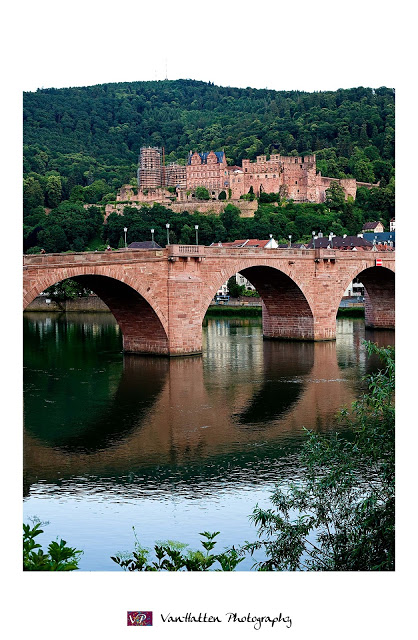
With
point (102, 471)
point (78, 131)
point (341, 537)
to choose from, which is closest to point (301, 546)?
point (341, 537)

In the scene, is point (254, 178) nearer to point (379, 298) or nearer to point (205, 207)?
point (205, 207)

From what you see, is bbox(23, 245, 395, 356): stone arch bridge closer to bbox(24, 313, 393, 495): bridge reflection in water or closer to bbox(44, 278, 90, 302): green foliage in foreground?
bbox(24, 313, 393, 495): bridge reflection in water

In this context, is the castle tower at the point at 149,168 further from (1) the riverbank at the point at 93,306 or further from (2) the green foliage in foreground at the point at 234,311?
(2) the green foliage in foreground at the point at 234,311

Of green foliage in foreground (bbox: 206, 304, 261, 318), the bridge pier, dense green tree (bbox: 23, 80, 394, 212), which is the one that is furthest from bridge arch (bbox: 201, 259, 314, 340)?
dense green tree (bbox: 23, 80, 394, 212)

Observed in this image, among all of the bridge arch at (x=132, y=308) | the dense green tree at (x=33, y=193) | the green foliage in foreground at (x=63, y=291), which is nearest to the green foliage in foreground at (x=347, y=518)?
the bridge arch at (x=132, y=308)

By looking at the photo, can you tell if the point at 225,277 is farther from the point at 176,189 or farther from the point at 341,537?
the point at 176,189
